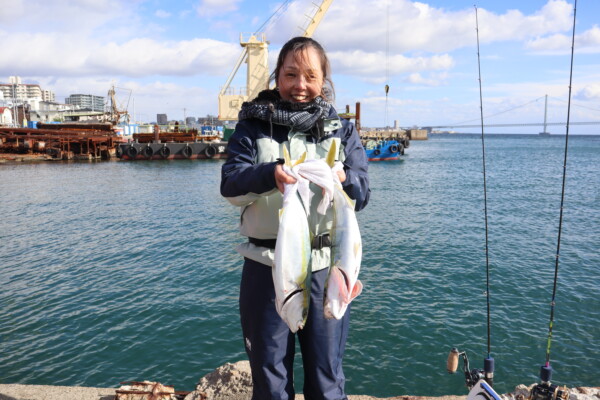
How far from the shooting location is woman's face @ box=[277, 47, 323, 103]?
240cm

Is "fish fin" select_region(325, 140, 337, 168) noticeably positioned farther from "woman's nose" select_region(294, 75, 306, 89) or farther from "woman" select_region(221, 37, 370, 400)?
"woman's nose" select_region(294, 75, 306, 89)

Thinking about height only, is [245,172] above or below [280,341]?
above

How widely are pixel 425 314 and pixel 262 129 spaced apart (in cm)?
755

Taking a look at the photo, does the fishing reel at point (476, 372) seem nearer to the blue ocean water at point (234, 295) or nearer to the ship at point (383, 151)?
the blue ocean water at point (234, 295)

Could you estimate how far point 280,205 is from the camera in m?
2.33

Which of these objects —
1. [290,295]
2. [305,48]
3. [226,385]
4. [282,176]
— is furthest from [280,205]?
[226,385]

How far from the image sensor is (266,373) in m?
2.38

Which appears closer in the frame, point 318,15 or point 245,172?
point 245,172

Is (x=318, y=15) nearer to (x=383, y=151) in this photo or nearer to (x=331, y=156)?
(x=383, y=151)

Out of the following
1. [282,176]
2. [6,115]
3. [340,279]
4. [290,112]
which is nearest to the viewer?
[282,176]

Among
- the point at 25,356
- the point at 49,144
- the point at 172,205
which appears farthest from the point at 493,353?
the point at 49,144

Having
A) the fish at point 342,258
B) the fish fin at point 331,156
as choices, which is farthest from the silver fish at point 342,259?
the fish fin at point 331,156

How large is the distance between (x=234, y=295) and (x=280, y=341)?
7.89 m

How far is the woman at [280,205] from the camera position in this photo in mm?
2340
